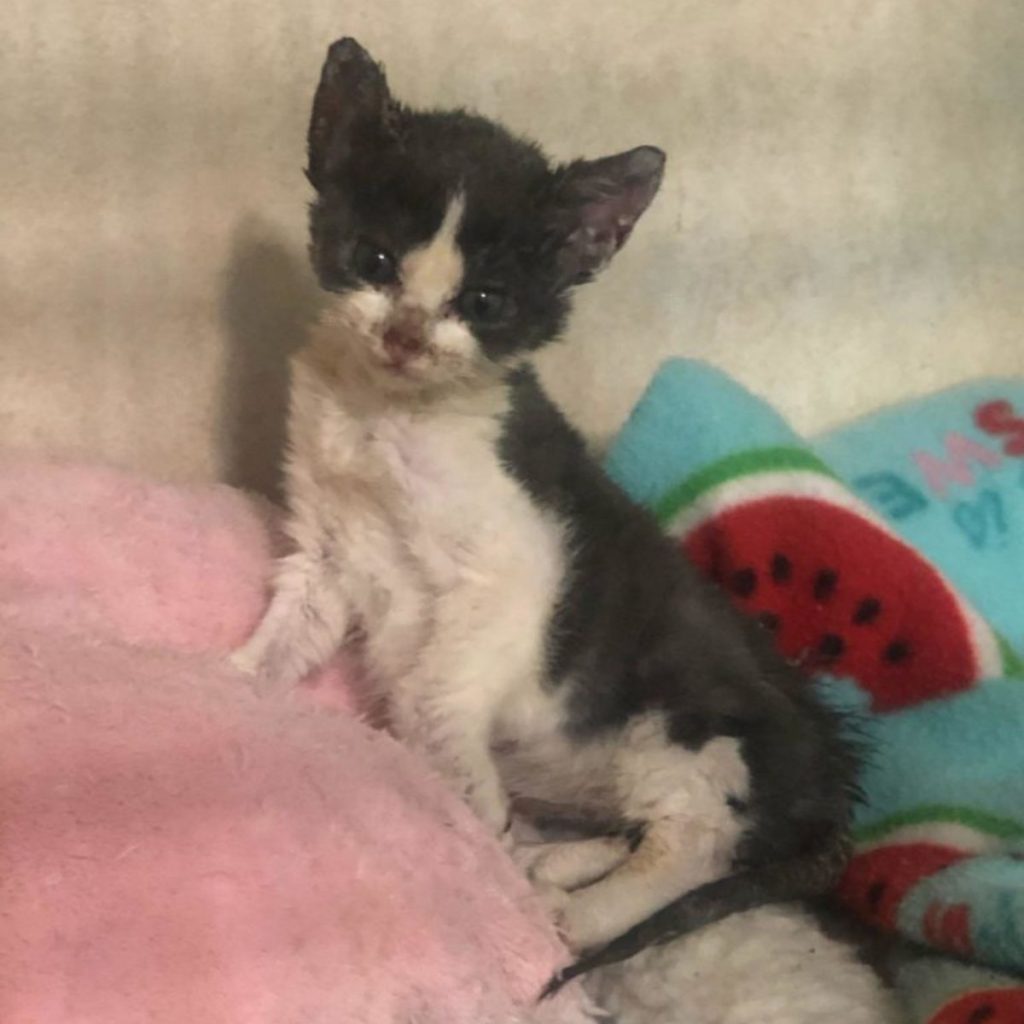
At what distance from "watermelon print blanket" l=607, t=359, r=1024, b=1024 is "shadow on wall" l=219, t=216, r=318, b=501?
0.38 m

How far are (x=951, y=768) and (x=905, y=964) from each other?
0.20 metres

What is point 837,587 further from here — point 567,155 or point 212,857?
point 212,857

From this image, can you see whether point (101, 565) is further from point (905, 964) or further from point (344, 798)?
point (905, 964)

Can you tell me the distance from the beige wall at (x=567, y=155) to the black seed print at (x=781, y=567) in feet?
Result: 0.98

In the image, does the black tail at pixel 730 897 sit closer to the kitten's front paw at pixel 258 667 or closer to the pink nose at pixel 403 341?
the kitten's front paw at pixel 258 667

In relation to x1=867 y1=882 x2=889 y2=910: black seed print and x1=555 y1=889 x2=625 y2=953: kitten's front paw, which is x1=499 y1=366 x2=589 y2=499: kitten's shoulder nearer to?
x1=555 y1=889 x2=625 y2=953: kitten's front paw

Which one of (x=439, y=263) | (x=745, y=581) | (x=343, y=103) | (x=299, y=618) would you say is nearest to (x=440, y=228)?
(x=439, y=263)

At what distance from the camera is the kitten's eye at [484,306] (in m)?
1.02

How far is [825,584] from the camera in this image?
4.24ft

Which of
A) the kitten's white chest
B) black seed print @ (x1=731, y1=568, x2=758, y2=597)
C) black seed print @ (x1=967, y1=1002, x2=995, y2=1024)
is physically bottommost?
black seed print @ (x1=967, y1=1002, x2=995, y2=1024)

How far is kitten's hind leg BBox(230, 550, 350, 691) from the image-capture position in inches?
46.6

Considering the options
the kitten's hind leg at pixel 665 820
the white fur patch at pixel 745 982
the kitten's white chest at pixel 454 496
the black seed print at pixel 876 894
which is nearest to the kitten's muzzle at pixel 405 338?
the kitten's white chest at pixel 454 496

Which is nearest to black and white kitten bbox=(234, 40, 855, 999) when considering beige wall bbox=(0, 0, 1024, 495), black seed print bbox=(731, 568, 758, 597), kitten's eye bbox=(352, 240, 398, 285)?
kitten's eye bbox=(352, 240, 398, 285)

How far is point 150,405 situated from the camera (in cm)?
135
